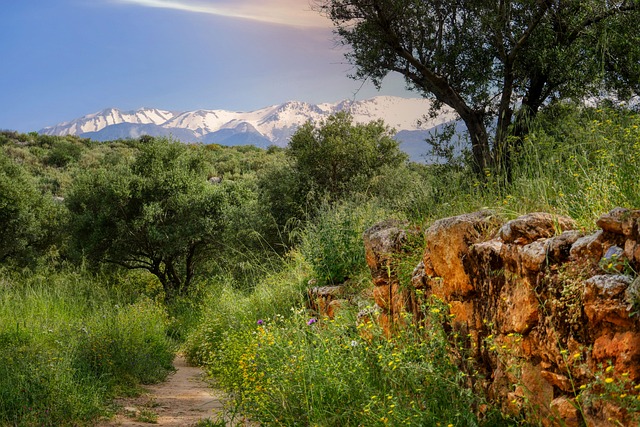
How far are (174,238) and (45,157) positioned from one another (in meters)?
28.3

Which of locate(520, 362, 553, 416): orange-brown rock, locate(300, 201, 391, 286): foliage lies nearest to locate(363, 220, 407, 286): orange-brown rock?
Answer: locate(300, 201, 391, 286): foliage

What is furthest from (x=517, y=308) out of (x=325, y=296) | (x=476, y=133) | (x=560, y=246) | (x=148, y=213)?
(x=148, y=213)

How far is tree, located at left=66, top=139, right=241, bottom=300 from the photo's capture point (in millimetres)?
18797

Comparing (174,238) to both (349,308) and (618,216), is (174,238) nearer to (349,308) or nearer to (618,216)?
(349,308)

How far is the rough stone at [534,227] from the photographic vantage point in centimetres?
382

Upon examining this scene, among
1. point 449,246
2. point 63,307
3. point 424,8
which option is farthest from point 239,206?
point 449,246

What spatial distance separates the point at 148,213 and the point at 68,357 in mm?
11242

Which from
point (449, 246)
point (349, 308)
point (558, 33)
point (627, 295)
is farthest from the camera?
point (558, 33)

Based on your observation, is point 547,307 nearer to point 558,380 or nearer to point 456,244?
point 558,380

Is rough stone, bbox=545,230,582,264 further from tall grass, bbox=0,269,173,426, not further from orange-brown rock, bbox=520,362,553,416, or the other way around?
tall grass, bbox=0,269,173,426

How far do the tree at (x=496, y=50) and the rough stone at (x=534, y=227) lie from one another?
4.87 m

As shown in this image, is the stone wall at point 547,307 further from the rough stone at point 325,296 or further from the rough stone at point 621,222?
the rough stone at point 325,296

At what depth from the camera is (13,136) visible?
4866 cm

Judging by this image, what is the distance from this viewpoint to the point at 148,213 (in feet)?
60.1
